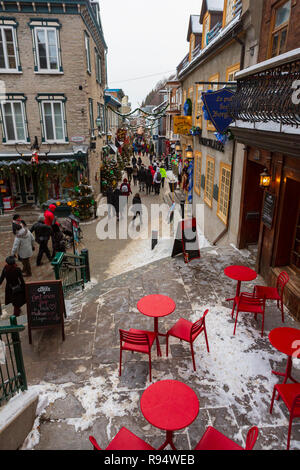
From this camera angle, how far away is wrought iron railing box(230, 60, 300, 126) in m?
4.94

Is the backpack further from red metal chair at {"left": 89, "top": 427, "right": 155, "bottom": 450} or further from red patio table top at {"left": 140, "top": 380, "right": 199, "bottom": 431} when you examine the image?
red metal chair at {"left": 89, "top": 427, "right": 155, "bottom": 450}

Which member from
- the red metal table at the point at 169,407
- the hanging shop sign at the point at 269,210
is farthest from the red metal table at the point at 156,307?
the hanging shop sign at the point at 269,210

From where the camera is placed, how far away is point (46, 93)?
16188mm

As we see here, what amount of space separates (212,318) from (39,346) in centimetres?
352

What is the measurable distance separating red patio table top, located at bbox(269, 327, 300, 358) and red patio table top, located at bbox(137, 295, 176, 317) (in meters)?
1.69

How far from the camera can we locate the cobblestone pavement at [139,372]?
411 cm

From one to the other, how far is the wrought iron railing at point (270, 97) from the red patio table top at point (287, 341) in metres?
3.24

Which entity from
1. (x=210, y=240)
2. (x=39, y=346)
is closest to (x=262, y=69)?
(x=39, y=346)

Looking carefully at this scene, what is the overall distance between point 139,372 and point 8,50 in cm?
1725

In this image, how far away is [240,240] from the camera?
383 inches

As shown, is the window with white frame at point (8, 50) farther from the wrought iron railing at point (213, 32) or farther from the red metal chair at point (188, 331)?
the red metal chair at point (188, 331)

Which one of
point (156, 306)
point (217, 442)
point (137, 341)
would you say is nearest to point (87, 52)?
point (156, 306)

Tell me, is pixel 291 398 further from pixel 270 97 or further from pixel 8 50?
pixel 8 50

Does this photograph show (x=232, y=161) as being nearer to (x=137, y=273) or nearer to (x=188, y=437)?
(x=137, y=273)
